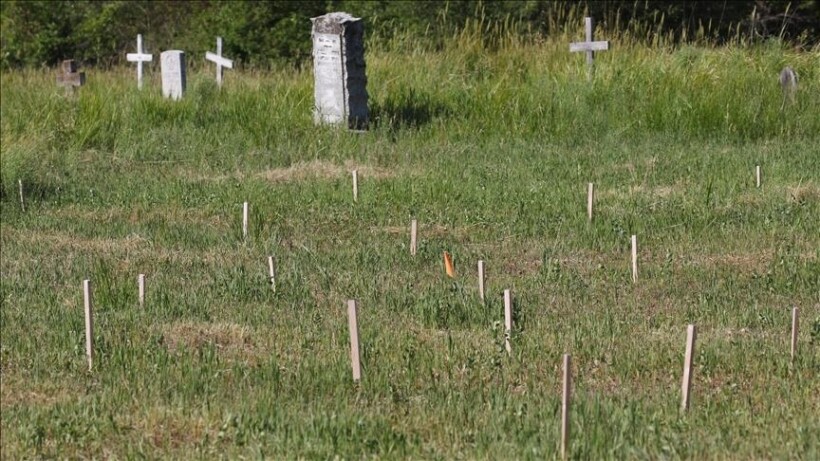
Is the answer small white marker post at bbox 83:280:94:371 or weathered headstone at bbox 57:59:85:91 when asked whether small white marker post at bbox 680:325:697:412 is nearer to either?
small white marker post at bbox 83:280:94:371

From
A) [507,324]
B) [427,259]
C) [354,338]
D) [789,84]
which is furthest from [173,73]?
[354,338]

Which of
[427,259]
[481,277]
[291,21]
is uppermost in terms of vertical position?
[481,277]

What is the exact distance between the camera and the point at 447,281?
9922 millimetres

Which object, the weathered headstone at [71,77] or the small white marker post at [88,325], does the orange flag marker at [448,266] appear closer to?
the small white marker post at [88,325]

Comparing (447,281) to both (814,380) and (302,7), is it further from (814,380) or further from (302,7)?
(302,7)

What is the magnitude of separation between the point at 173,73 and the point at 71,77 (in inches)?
58.2

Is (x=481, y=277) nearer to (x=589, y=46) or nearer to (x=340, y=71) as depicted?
(x=340, y=71)

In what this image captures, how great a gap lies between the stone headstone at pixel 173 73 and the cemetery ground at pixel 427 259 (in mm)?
239

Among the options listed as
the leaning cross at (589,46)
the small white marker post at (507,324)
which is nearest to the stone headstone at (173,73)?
the leaning cross at (589,46)

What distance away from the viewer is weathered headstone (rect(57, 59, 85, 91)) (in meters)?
20.4

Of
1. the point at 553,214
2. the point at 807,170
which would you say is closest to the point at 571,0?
the point at 807,170

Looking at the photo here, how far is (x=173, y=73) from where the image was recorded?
20297 mm

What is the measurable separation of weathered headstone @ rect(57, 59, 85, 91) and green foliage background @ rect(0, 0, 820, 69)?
6.41 meters

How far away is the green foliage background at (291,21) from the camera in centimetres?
2852
